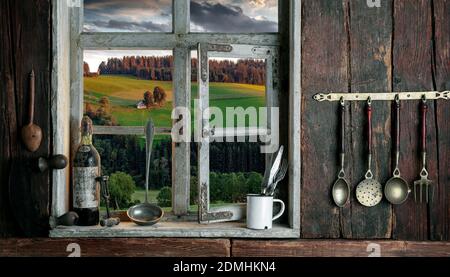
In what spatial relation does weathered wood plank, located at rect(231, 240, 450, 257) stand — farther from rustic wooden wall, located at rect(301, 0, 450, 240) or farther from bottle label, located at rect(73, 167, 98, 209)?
bottle label, located at rect(73, 167, 98, 209)

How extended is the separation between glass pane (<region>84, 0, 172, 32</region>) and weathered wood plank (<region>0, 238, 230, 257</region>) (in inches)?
35.8

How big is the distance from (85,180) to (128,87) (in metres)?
0.45

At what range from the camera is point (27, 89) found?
237 cm

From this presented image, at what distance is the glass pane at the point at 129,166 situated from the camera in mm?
2529

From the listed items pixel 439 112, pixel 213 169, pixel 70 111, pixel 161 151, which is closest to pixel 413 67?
pixel 439 112

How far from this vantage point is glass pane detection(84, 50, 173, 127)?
2529mm

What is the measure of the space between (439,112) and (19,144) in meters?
1.69

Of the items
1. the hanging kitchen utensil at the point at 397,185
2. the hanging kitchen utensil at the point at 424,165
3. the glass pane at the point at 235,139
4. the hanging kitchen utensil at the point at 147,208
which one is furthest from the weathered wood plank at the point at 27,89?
the hanging kitchen utensil at the point at 424,165

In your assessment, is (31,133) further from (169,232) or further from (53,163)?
(169,232)

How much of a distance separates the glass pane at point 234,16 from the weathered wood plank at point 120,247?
2.99 ft

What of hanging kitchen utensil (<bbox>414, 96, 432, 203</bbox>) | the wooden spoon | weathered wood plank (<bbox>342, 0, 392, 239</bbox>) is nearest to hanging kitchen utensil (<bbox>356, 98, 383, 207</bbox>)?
weathered wood plank (<bbox>342, 0, 392, 239</bbox>)

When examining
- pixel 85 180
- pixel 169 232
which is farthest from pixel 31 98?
pixel 169 232
